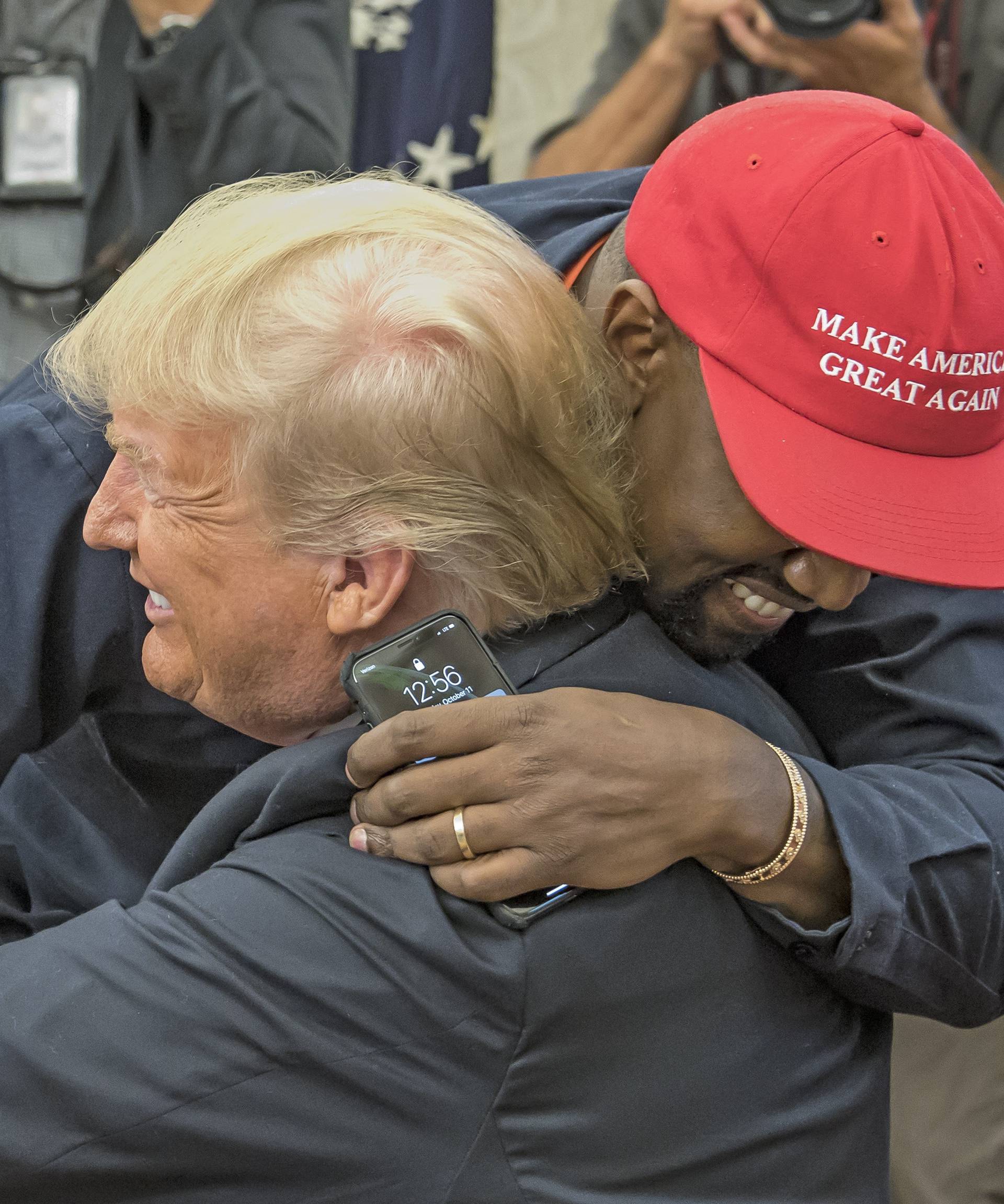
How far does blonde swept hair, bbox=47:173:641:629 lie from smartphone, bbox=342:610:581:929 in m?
0.08

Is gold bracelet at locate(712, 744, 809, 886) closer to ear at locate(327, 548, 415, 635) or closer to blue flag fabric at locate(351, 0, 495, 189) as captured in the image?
ear at locate(327, 548, 415, 635)

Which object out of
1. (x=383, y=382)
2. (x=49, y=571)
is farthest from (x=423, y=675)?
(x=49, y=571)

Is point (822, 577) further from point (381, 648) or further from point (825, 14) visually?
point (825, 14)

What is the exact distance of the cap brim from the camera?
112cm

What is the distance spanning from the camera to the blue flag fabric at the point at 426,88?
2.29 meters

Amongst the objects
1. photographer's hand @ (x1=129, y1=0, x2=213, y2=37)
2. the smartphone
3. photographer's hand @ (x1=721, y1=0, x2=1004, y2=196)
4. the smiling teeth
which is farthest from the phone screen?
photographer's hand @ (x1=129, y1=0, x2=213, y2=37)

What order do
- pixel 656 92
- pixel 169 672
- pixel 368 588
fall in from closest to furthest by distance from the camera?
1. pixel 368 588
2. pixel 169 672
3. pixel 656 92

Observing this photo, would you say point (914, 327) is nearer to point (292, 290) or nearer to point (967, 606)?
point (967, 606)

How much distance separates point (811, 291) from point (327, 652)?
19.9 inches

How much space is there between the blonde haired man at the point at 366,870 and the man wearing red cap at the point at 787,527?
0.15ft

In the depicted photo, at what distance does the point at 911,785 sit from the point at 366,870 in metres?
0.56

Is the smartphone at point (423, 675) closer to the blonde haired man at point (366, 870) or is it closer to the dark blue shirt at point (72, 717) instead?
the blonde haired man at point (366, 870)

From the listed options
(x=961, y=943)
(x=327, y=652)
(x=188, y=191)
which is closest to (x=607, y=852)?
(x=327, y=652)

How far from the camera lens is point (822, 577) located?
1.21 meters
